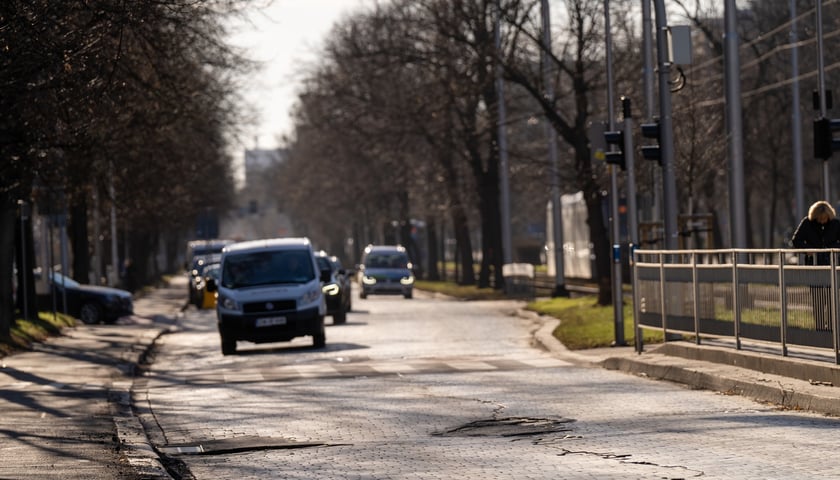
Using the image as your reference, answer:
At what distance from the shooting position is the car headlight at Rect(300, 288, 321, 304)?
2881 centimetres

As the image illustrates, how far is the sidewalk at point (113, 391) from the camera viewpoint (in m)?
12.9

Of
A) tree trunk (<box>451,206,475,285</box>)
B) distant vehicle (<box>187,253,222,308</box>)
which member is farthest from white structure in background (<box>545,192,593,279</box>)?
distant vehicle (<box>187,253,222,308</box>)

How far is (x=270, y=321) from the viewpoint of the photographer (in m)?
28.6

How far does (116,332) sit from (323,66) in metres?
29.0

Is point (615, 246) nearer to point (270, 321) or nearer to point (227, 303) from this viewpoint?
point (270, 321)

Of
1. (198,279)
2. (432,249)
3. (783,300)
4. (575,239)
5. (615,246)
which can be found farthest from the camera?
(432,249)

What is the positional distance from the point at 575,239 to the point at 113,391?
158 feet

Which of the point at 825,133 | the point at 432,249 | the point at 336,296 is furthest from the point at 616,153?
the point at 432,249

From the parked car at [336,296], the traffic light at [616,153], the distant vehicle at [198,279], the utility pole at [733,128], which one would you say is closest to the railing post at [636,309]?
the traffic light at [616,153]

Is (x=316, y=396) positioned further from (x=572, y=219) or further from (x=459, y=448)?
(x=572, y=219)

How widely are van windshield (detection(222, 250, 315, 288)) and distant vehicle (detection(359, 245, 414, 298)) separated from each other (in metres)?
29.0

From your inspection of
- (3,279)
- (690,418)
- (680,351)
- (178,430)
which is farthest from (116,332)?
(690,418)

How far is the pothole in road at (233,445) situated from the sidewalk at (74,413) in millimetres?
282

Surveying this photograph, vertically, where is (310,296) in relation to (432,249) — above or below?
below
